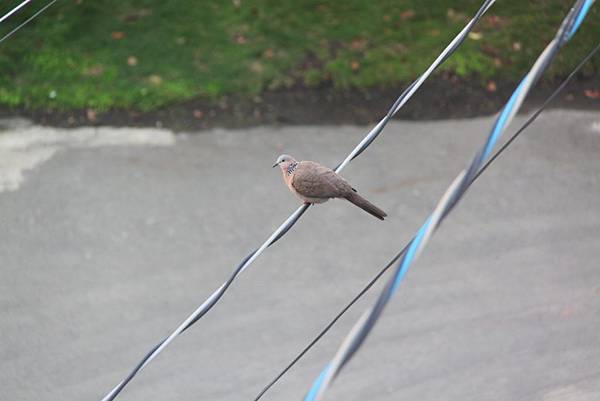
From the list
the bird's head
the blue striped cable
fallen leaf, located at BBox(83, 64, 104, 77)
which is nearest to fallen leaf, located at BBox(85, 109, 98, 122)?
fallen leaf, located at BBox(83, 64, 104, 77)

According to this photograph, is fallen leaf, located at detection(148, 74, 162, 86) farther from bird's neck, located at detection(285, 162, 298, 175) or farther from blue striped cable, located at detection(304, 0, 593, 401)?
blue striped cable, located at detection(304, 0, 593, 401)

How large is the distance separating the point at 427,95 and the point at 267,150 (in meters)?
2.30

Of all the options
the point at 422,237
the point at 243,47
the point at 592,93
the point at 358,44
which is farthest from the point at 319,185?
the point at 592,93

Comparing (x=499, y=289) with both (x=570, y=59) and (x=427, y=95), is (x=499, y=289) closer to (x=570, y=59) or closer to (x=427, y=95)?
(x=427, y=95)

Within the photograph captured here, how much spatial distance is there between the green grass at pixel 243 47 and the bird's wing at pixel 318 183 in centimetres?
465

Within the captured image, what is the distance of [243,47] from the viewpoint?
9469mm

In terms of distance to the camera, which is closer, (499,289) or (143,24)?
(499,289)

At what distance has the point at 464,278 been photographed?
7617mm

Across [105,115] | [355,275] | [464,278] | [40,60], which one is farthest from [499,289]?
[40,60]

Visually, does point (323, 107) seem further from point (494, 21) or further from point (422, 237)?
point (422, 237)

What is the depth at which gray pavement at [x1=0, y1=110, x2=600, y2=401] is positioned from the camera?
654 cm

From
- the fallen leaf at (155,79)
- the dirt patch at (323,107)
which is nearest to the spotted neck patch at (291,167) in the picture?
the dirt patch at (323,107)

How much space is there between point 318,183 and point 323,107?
4.78 metres

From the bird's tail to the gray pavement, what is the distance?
2.40 metres
